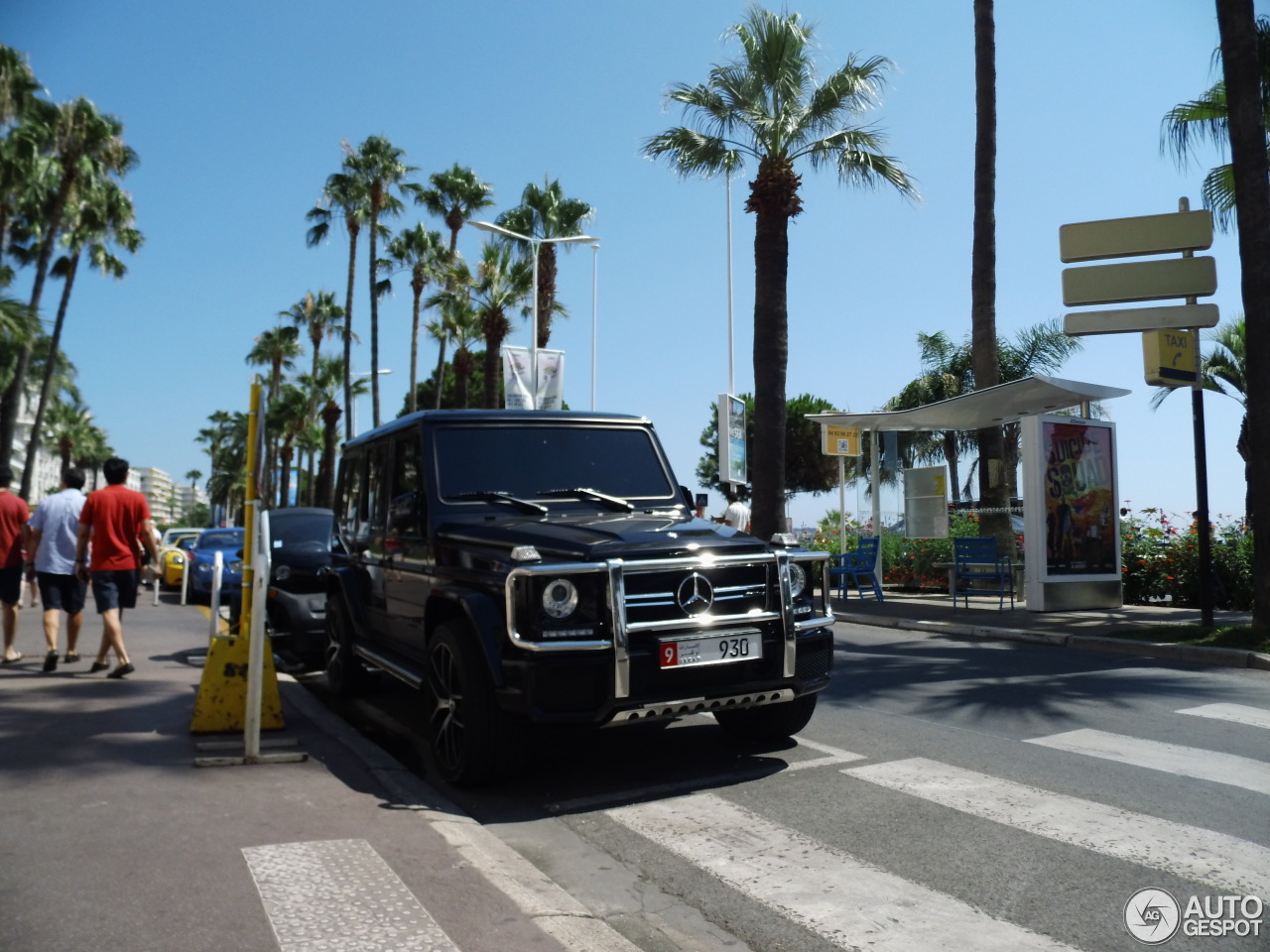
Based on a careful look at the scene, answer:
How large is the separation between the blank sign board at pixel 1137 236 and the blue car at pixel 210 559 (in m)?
14.5

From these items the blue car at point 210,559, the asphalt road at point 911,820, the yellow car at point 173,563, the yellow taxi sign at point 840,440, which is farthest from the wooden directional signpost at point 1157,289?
the yellow car at point 173,563

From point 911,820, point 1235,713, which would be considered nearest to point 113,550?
point 911,820

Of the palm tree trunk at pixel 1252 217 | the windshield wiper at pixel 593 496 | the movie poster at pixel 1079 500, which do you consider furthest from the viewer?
the movie poster at pixel 1079 500

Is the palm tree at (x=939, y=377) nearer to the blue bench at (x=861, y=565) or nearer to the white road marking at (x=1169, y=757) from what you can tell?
the blue bench at (x=861, y=565)

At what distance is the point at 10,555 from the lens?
944 centimetres

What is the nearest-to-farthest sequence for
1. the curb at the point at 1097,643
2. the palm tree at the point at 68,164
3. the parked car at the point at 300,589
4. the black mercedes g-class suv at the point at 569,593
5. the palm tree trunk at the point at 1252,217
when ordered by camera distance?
1. the black mercedes g-class suv at the point at 569,593
2. the parked car at the point at 300,589
3. the curb at the point at 1097,643
4. the palm tree trunk at the point at 1252,217
5. the palm tree at the point at 68,164

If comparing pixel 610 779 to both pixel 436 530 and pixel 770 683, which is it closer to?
pixel 770 683

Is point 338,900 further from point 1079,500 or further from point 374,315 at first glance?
point 374,315

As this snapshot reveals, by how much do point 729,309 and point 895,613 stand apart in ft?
74.0

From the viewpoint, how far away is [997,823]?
480 centimetres

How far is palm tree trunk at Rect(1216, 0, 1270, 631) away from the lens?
11.6 m

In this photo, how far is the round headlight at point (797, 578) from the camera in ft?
19.4

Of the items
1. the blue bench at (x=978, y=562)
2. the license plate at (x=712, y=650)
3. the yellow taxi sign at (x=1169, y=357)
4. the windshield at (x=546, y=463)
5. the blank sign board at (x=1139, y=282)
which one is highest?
the blank sign board at (x=1139, y=282)

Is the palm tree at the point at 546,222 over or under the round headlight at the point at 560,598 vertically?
over
